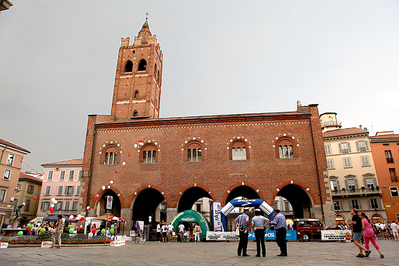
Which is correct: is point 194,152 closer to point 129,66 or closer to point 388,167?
point 129,66

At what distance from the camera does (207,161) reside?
26281 millimetres

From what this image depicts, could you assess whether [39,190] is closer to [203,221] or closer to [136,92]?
[136,92]

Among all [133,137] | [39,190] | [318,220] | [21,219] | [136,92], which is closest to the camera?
[318,220]

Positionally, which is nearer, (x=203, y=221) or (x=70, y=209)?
(x=203, y=221)

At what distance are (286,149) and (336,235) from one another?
8480 mm

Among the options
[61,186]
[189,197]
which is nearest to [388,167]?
[189,197]

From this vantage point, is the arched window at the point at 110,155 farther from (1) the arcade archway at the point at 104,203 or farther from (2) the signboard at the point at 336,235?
(2) the signboard at the point at 336,235

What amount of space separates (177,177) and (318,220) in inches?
494

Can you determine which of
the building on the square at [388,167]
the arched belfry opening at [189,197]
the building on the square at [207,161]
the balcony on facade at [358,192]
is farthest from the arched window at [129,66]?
the building on the square at [388,167]

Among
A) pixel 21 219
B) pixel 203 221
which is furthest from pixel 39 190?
pixel 203 221

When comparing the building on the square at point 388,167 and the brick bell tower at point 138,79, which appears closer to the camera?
the brick bell tower at point 138,79

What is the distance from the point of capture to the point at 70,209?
44125mm

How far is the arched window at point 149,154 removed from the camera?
89.8 ft

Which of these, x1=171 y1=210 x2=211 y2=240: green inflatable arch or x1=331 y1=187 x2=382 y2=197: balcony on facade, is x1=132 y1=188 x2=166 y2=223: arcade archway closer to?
x1=171 y1=210 x2=211 y2=240: green inflatable arch
